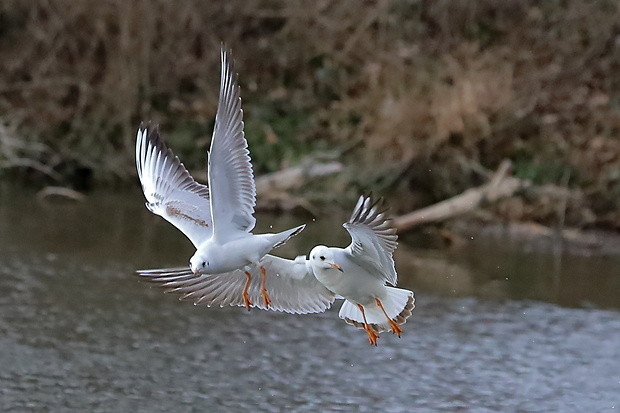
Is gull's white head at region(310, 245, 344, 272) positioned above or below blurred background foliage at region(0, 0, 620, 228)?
below

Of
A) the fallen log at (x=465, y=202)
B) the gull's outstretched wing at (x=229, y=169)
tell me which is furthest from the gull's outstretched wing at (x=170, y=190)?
the fallen log at (x=465, y=202)

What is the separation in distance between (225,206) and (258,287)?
35.4 inches

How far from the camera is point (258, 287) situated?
7.42 m

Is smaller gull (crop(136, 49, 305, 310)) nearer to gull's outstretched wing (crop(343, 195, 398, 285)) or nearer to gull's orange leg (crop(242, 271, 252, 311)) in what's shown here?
gull's orange leg (crop(242, 271, 252, 311))

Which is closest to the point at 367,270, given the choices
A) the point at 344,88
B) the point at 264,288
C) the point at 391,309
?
the point at 391,309

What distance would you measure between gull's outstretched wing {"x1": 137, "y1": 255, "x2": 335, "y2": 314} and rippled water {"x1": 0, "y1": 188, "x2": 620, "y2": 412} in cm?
81

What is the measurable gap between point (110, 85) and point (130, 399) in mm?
9200

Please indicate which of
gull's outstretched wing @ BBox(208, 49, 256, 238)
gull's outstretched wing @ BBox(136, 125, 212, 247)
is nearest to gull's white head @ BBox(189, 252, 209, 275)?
gull's outstretched wing @ BBox(208, 49, 256, 238)

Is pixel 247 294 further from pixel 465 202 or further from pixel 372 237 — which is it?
pixel 465 202

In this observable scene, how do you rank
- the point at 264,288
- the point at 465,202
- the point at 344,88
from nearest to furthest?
1. the point at 264,288
2. the point at 465,202
3. the point at 344,88

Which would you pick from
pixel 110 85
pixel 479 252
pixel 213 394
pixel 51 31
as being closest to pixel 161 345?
pixel 213 394

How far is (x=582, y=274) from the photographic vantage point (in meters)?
12.0

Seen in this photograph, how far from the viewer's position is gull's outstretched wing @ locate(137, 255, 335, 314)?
726 centimetres

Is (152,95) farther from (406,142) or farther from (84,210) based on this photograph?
(406,142)
